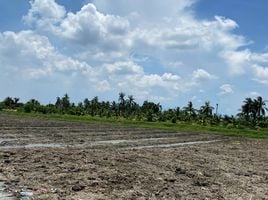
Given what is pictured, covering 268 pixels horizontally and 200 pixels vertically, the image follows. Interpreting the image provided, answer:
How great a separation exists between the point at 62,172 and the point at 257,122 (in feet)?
247

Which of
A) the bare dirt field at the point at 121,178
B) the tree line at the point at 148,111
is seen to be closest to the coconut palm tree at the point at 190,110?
the tree line at the point at 148,111

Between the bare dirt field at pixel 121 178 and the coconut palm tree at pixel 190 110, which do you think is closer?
the bare dirt field at pixel 121 178

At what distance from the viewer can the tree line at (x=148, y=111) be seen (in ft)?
286

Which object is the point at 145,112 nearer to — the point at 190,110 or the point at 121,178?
the point at 190,110

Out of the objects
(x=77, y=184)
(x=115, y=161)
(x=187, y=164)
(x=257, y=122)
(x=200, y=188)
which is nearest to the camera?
(x=77, y=184)

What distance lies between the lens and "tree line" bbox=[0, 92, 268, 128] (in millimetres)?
87150

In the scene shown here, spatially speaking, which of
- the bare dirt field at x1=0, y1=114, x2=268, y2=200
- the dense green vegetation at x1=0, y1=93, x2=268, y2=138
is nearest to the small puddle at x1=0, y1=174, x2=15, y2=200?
the bare dirt field at x1=0, y1=114, x2=268, y2=200

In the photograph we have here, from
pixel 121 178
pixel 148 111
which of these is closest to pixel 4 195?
pixel 121 178

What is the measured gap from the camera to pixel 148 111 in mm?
96312

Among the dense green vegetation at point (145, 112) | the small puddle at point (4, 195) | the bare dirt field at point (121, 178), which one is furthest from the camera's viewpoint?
the dense green vegetation at point (145, 112)

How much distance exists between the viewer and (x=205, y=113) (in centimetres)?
9656

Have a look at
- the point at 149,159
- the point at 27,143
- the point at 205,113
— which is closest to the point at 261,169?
the point at 149,159

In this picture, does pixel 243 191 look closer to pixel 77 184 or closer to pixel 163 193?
pixel 163 193

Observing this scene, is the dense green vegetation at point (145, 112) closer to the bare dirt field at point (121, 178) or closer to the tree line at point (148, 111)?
the tree line at point (148, 111)
